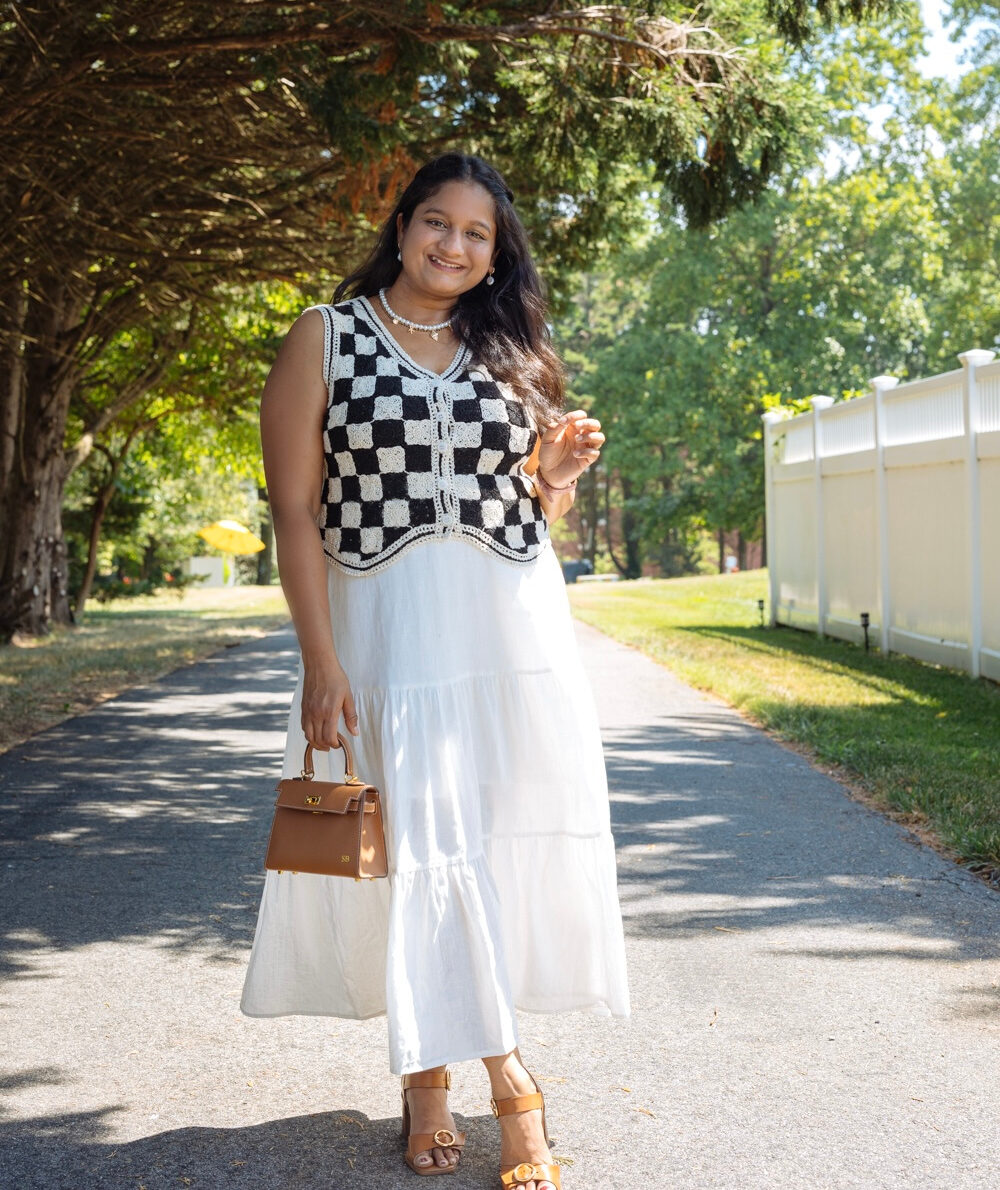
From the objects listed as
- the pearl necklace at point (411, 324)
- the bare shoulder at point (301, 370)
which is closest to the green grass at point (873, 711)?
the pearl necklace at point (411, 324)

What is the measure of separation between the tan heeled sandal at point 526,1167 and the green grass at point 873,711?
9.73ft

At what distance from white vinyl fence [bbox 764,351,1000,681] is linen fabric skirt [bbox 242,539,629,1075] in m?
7.84

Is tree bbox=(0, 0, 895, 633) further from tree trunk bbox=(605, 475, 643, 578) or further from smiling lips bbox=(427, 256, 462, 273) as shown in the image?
tree trunk bbox=(605, 475, 643, 578)

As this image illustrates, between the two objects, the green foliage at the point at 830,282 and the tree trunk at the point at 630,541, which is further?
the tree trunk at the point at 630,541

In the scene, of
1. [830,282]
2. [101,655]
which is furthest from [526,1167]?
[830,282]

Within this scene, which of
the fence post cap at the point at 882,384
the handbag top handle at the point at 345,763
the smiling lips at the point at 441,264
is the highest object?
the fence post cap at the point at 882,384

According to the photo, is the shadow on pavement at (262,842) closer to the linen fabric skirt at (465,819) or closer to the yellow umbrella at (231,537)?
the linen fabric skirt at (465,819)

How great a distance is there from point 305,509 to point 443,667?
449 millimetres

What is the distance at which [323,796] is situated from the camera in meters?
3.03

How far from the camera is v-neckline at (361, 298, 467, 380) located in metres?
3.22

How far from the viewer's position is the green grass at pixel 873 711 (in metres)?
6.54

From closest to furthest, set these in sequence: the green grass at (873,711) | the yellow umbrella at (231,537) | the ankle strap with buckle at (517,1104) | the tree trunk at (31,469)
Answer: the ankle strap with buckle at (517,1104) → the green grass at (873,711) → the tree trunk at (31,469) → the yellow umbrella at (231,537)

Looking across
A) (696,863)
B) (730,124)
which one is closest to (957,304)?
(730,124)

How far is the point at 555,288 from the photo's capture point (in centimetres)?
1438
